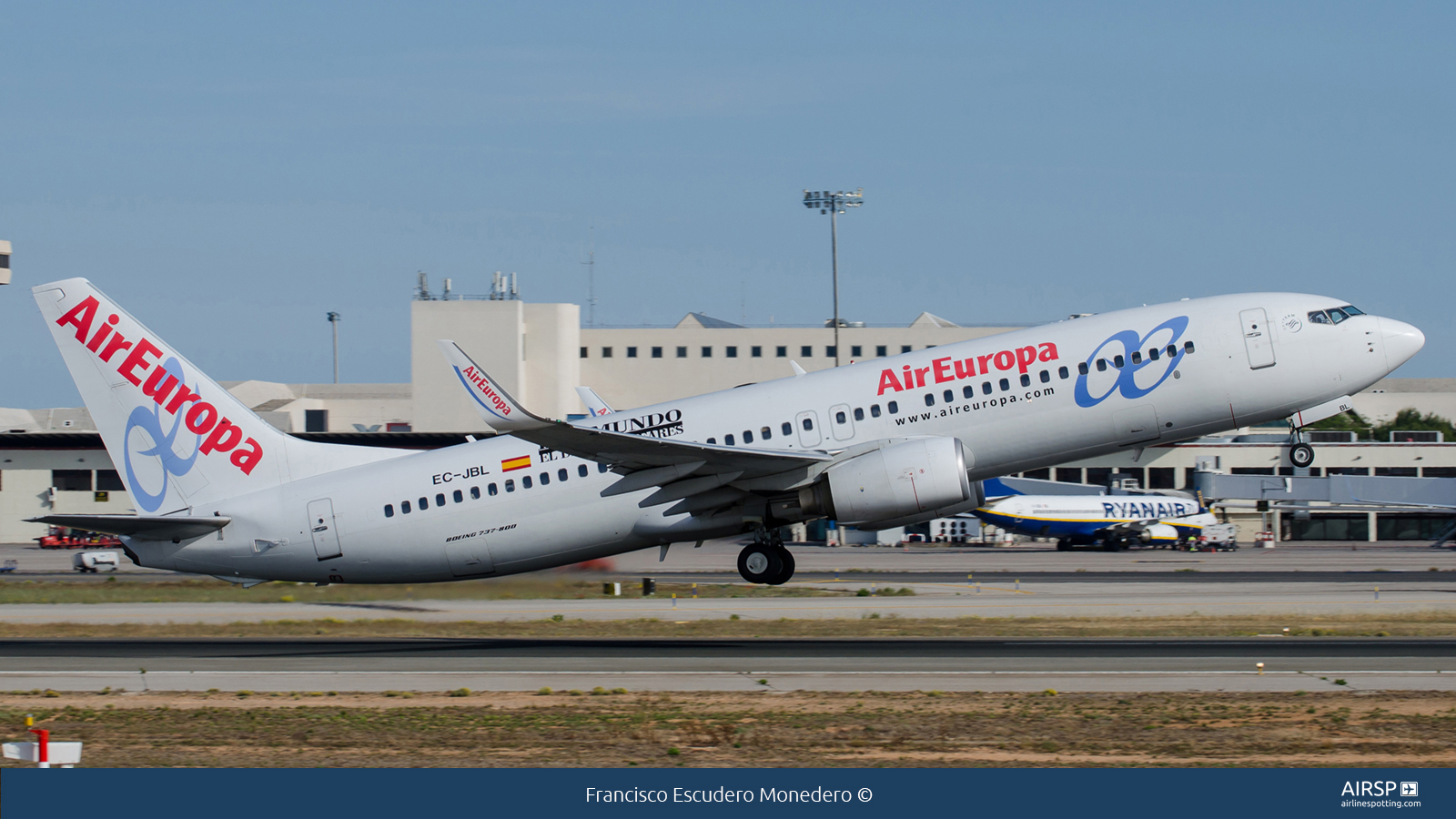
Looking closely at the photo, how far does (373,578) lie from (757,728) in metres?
15.8

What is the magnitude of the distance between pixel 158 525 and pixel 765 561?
47.8 feet

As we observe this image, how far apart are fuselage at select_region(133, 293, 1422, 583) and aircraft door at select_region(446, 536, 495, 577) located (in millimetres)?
48

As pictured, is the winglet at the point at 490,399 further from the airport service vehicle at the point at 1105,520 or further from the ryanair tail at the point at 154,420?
the airport service vehicle at the point at 1105,520

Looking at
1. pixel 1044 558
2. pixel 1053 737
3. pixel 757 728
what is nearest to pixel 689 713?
pixel 757 728

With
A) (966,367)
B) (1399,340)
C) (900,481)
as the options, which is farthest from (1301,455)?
(900,481)

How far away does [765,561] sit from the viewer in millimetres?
31359

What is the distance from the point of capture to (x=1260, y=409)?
29.0 m

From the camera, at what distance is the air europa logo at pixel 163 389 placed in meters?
32.7

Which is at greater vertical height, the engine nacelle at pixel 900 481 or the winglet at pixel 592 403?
the winglet at pixel 592 403

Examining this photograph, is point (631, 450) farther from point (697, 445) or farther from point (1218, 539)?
point (1218, 539)

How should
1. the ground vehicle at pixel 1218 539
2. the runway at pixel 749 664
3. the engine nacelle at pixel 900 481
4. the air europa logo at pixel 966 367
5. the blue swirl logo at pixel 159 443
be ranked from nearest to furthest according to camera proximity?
the runway at pixel 749 664
the engine nacelle at pixel 900 481
the air europa logo at pixel 966 367
the blue swirl logo at pixel 159 443
the ground vehicle at pixel 1218 539

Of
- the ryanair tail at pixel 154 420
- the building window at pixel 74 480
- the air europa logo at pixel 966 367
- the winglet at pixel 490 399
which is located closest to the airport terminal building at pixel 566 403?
the building window at pixel 74 480

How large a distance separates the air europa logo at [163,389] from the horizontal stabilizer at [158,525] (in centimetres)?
131

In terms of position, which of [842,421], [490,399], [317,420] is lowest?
[842,421]
